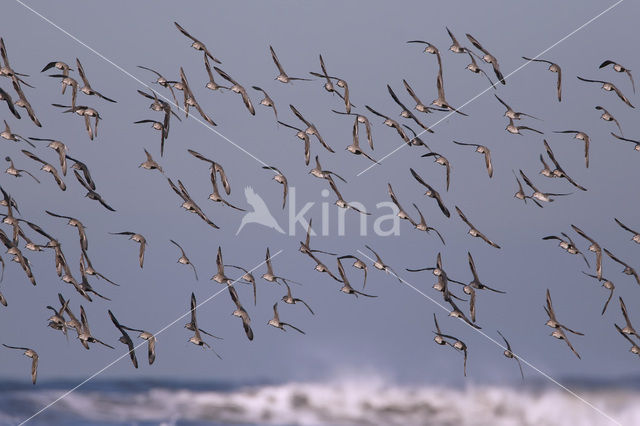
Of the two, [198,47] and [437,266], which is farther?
[437,266]

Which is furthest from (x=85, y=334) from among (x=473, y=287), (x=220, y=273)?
(x=473, y=287)

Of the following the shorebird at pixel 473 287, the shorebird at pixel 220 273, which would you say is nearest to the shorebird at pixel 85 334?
the shorebird at pixel 220 273

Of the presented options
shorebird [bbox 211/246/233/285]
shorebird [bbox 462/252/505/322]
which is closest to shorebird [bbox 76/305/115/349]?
shorebird [bbox 211/246/233/285]

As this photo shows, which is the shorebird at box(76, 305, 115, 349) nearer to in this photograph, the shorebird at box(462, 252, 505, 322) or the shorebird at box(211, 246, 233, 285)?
the shorebird at box(211, 246, 233, 285)

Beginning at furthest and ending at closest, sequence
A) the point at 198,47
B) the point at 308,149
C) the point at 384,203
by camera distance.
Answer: the point at 384,203
the point at 308,149
the point at 198,47

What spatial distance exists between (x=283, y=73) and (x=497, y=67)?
4.90 m

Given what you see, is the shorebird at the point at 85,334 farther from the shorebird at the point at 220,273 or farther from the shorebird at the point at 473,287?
the shorebird at the point at 473,287

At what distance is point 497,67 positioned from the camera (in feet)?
117

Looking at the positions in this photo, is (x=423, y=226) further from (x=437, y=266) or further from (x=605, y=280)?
(x=605, y=280)

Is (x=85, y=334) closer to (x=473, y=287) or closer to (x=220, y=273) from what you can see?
(x=220, y=273)

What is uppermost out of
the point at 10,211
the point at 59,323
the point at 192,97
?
the point at 192,97

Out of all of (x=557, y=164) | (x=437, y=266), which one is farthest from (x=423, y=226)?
(x=557, y=164)

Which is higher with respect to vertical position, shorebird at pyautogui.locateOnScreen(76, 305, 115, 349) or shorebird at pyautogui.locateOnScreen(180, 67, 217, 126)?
shorebird at pyautogui.locateOnScreen(180, 67, 217, 126)

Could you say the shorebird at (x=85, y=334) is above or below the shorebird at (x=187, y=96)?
below
